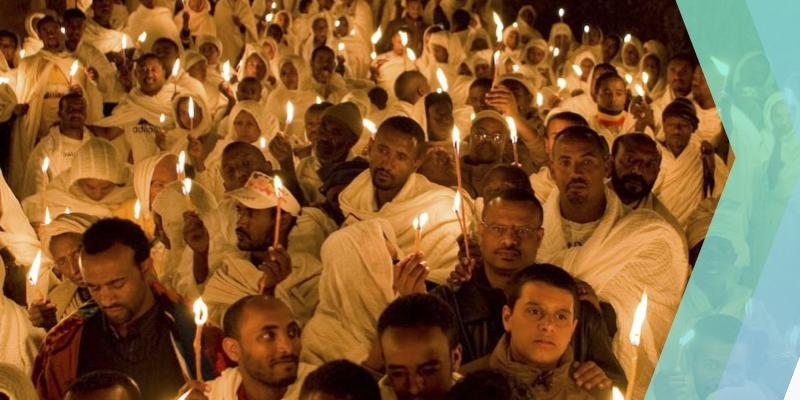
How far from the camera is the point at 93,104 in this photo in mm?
10078

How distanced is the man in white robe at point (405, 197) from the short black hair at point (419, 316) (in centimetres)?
170

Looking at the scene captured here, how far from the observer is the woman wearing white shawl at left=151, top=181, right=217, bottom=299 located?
250 inches

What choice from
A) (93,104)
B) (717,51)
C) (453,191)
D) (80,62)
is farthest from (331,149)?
(80,62)

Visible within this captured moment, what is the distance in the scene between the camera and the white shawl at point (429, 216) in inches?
227

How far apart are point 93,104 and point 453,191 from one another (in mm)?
4999

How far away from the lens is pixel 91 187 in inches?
278

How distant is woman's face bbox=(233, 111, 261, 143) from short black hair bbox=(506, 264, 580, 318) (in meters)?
4.37

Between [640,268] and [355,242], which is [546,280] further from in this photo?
[355,242]

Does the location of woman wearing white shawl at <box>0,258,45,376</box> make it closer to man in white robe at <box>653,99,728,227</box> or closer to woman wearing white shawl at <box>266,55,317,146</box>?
man in white robe at <box>653,99,728,227</box>

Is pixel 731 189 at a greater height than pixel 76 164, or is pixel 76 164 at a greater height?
pixel 76 164

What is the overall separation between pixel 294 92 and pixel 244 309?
22.9 feet

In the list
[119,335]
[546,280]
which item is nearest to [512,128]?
[546,280]

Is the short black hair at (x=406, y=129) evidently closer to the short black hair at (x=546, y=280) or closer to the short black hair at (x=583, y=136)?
the short black hair at (x=583, y=136)

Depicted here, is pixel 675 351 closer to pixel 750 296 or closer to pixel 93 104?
pixel 750 296
